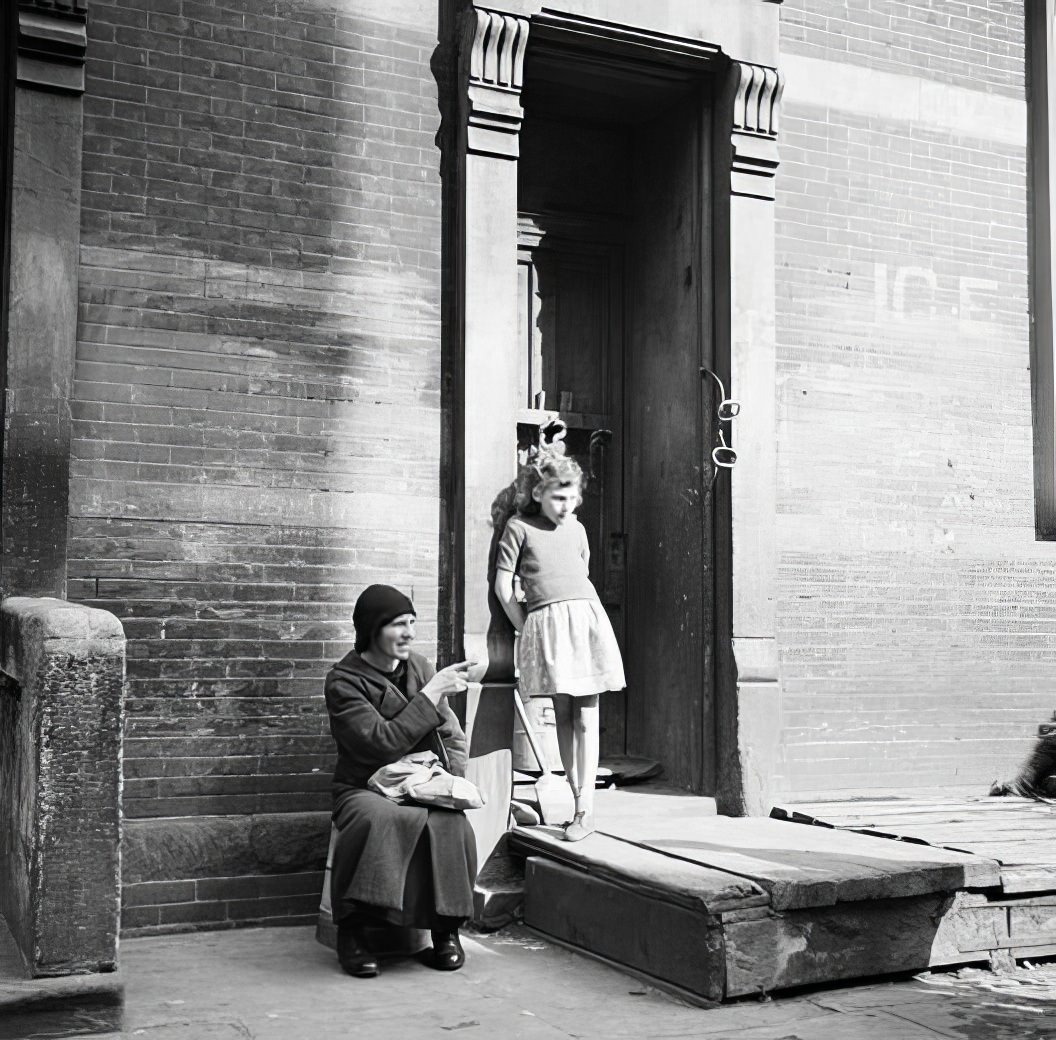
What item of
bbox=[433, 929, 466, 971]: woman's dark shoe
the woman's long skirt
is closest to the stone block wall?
the woman's long skirt

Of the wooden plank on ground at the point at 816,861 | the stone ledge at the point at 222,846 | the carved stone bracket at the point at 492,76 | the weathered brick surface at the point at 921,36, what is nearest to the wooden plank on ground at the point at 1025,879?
the wooden plank on ground at the point at 816,861

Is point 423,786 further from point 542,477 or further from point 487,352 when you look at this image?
point 487,352

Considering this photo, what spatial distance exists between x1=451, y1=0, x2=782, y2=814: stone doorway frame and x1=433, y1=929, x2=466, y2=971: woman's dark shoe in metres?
1.33

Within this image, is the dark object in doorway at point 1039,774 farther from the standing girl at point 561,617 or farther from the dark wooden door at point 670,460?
the standing girl at point 561,617

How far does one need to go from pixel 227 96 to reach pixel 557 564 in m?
2.83

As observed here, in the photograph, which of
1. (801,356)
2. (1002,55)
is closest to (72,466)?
(801,356)

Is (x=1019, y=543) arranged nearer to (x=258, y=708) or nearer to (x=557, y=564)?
(x=557, y=564)

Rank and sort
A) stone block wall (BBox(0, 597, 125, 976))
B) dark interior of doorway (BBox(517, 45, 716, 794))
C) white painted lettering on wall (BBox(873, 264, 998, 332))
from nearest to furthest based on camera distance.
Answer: stone block wall (BBox(0, 597, 125, 976)) < dark interior of doorway (BBox(517, 45, 716, 794)) < white painted lettering on wall (BBox(873, 264, 998, 332))

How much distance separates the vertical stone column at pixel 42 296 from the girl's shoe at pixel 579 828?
8.58 ft

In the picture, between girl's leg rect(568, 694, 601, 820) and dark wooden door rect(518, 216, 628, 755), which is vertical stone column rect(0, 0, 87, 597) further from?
dark wooden door rect(518, 216, 628, 755)

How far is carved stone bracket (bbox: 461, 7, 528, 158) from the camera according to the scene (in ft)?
21.6

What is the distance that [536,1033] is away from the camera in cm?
456

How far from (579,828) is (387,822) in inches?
45.2

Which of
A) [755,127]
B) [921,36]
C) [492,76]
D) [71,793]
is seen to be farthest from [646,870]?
[921,36]
